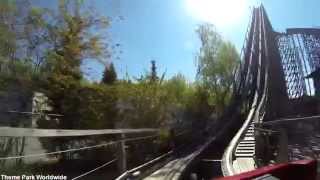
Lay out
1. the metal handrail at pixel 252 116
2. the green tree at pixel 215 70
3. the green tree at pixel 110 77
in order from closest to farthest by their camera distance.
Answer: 1. the metal handrail at pixel 252 116
2. the green tree at pixel 110 77
3. the green tree at pixel 215 70

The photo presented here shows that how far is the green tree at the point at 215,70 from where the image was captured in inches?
1655

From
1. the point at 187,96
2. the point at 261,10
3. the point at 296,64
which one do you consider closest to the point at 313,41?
the point at 296,64

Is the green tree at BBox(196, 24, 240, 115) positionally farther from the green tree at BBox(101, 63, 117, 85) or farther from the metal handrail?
the green tree at BBox(101, 63, 117, 85)

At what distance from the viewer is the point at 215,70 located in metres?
42.6

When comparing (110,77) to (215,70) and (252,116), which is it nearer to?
(252,116)

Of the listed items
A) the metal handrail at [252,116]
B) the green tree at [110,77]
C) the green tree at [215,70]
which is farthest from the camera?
the green tree at [215,70]

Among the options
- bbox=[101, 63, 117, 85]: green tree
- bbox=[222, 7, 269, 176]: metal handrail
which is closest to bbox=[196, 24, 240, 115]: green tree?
bbox=[222, 7, 269, 176]: metal handrail

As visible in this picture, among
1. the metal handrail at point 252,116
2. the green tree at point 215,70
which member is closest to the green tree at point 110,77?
the metal handrail at point 252,116

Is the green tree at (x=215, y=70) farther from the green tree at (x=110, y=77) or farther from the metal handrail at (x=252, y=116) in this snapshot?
A: the green tree at (x=110, y=77)

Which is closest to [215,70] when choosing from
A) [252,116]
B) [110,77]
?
[252,116]

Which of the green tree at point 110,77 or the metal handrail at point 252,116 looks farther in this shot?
the green tree at point 110,77

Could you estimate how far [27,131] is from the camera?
5586mm

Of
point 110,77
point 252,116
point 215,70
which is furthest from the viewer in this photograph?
point 215,70

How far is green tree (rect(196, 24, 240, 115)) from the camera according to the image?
42.0 m
